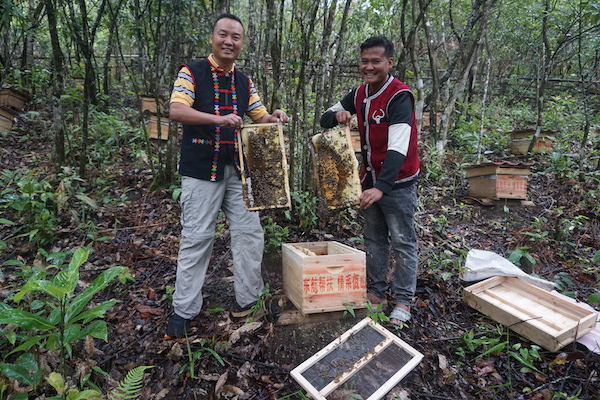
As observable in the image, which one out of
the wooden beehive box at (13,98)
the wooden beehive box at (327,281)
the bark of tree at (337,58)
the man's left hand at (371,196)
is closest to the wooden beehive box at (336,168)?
the man's left hand at (371,196)

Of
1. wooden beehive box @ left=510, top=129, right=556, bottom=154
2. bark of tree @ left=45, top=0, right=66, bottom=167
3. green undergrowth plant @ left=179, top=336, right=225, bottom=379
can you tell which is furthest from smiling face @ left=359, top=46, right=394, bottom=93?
wooden beehive box @ left=510, top=129, right=556, bottom=154

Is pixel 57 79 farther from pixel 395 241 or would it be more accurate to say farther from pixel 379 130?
pixel 395 241

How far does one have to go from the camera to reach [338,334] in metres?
2.93

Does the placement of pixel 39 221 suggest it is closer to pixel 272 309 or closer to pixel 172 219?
pixel 172 219

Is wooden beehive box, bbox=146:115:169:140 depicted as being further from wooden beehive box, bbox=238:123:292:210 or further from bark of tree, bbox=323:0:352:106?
wooden beehive box, bbox=238:123:292:210

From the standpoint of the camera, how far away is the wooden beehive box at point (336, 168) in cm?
302

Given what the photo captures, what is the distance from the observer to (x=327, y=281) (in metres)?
2.96

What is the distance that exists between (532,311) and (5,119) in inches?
377

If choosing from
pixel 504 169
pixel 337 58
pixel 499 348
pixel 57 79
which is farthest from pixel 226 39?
pixel 504 169

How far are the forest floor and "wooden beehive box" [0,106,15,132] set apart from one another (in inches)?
110

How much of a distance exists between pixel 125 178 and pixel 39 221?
1.76 metres

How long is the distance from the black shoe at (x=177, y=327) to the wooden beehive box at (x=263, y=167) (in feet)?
3.66

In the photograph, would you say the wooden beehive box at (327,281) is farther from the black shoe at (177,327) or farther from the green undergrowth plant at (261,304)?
the black shoe at (177,327)

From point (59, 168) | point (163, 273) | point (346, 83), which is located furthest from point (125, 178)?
point (346, 83)
